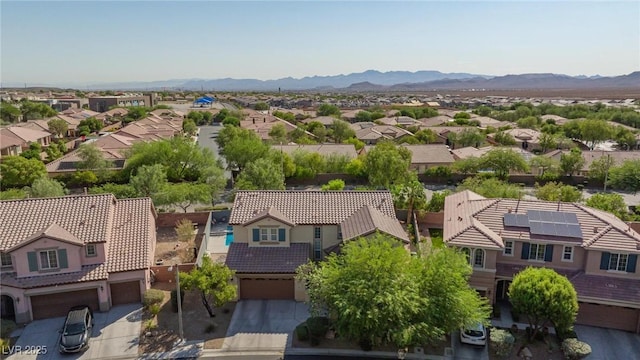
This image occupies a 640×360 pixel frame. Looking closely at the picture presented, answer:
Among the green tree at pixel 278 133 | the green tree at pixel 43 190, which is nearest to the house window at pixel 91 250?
the green tree at pixel 43 190

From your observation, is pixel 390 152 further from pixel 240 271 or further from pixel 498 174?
pixel 240 271

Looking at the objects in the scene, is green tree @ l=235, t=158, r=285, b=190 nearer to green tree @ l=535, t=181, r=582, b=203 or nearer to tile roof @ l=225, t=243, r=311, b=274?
tile roof @ l=225, t=243, r=311, b=274

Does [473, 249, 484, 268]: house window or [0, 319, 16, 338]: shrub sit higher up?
[473, 249, 484, 268]: house window

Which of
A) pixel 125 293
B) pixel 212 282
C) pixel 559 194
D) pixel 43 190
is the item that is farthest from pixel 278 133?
pixel 212 282

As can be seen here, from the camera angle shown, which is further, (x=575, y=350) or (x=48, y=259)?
(x=48, y=259)

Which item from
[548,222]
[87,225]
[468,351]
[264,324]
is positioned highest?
[87,225]

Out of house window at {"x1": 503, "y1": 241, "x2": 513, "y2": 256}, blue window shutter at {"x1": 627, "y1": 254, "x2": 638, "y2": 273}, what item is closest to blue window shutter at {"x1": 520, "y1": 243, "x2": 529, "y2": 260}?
house window at {"x1": 503, "y1": 241, "x2": 513, "y2": 256}

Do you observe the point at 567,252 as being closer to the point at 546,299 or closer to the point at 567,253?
the point at 567,253
